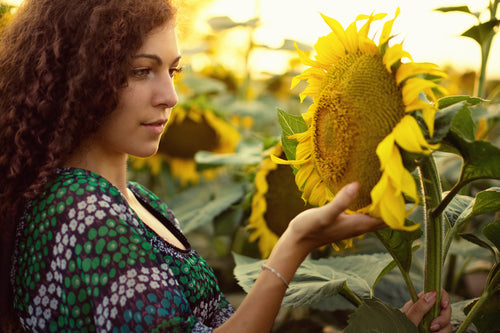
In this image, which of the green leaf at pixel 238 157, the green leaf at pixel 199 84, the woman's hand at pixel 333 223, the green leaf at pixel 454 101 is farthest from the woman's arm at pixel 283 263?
the green leaf at pixel 199 84

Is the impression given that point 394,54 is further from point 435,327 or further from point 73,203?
point 73,203

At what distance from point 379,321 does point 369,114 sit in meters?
0.39

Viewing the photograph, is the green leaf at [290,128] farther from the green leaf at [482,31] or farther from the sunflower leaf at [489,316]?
the green leaf at [482,31]

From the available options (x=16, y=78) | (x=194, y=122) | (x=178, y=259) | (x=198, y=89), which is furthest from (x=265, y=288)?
(x=198, y=89)

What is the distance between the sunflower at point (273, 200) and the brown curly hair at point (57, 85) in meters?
0.70

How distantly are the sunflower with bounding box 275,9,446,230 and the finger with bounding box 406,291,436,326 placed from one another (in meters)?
0.25

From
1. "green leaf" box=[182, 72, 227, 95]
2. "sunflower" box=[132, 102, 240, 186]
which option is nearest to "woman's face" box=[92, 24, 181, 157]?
"sunflower" box=[132, 102, 240, 186]

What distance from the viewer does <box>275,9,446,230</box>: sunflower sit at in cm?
72

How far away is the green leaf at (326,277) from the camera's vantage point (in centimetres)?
106

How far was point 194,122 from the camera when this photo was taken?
98.4 inches

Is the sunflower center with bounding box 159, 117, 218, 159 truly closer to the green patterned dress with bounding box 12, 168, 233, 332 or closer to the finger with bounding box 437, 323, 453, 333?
the green patterned dress with bounding box 12, 168, 233, 332

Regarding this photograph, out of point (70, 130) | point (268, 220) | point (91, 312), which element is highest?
point (70, 130)

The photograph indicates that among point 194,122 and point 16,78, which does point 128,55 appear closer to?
point 16,78

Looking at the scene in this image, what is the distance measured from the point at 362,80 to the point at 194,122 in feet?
5.81
